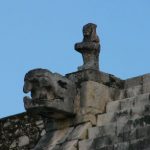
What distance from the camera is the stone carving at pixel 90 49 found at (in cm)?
1490

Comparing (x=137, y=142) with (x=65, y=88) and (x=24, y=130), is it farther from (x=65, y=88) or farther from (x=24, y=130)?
(x=24, y=130)

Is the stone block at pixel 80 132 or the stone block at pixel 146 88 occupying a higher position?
the stone block at pixel 146 88

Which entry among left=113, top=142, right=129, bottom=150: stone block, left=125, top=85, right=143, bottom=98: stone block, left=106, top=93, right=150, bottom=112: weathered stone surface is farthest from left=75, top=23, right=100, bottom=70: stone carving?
left=113, top=142, right=129, bottom=150: stone block

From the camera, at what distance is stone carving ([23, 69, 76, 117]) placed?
1448cm

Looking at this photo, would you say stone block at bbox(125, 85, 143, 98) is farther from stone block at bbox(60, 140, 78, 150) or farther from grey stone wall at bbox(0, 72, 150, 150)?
stone block at bbox(60, 140, 78, 150)

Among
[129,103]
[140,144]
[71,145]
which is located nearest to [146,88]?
[129,103]

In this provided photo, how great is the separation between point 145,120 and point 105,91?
1.64 metres

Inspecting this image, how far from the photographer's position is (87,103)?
14469 mm

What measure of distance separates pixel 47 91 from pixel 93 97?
871 mm

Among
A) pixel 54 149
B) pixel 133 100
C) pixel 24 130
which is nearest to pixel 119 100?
pixel 133 100

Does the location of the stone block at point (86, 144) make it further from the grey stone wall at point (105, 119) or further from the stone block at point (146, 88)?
the stone block at point (146, 88)

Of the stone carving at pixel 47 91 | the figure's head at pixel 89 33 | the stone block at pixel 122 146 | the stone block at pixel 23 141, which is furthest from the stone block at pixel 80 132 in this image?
the stone block at pixel 23 141

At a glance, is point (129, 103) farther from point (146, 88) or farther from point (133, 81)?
point (133, 81)

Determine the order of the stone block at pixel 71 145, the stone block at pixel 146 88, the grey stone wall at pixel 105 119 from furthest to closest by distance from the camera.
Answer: the stone block at pixel 146 88 → the stone block at pixel 71 145 → the grey stone wall at pixel 105 119
